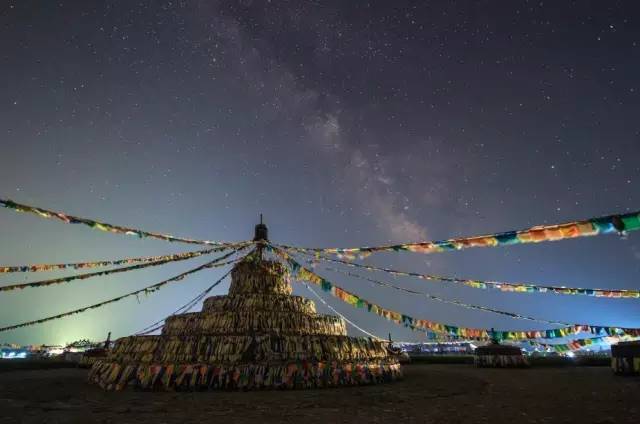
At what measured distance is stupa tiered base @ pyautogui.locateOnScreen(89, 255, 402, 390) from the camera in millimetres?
10789

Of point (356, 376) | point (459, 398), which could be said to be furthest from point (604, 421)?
point (356, 376)

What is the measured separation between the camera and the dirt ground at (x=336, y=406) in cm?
614

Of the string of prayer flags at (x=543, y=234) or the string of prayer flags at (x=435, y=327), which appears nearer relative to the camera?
the string of prayer flags at (x=543, y=234)

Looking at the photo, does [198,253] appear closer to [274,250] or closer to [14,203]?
[274,250]

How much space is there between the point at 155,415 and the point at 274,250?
10.8 m

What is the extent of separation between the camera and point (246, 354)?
11266 mm

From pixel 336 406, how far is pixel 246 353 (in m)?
4.57

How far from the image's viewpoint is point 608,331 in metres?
14.8

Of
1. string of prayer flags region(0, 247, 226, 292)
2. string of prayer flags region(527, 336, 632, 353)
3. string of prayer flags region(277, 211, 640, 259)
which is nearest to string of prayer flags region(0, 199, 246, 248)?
string of prayer flags region(0, 247, 226, 292)

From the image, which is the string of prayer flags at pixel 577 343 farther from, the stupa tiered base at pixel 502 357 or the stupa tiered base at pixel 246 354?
the stupa tiered base at pixel 246 354

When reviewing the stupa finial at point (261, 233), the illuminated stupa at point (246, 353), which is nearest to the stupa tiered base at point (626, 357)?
the illuminated stupa at point (246, 353)

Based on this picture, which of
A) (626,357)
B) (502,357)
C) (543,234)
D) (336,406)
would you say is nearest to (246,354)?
(336,406)

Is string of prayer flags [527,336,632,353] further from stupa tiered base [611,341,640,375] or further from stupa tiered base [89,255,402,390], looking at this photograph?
stupa tiered base [89,255,402,390]

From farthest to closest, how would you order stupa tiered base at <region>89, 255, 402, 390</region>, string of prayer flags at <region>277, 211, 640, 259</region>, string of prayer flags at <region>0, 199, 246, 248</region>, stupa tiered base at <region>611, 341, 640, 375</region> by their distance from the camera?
stupa tiered base at <region>611, 341, 640, 375</region>, stupa tiered base at <region>89, 255, 402, 390</region>, string of prayer flags at <region>0, 199, 246, 248</region>, string of prayer flags at <region>277, 211, 640, 259</region>
